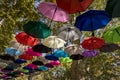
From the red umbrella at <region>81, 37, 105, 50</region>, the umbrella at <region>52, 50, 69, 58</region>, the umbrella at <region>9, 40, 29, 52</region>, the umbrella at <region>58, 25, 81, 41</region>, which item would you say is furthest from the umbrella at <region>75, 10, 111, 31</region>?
the umbrella at <region>9, 40, 29, 52</region>

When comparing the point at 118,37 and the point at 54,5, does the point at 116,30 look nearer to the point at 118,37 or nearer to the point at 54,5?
the point at 118,37

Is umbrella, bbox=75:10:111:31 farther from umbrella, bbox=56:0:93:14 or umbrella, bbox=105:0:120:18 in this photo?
umbrella, bbox=56:0:93:14

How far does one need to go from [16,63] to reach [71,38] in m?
5.81

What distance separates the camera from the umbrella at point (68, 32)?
10294mm

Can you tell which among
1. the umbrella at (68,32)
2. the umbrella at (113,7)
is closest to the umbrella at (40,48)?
the umbrella at (68,32)

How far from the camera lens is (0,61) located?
15602 mm

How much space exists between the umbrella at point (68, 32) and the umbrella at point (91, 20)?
0.49 meters

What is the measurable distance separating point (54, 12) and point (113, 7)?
197 cm

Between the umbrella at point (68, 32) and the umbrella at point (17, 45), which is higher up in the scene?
the umbrella at point (17, 45)

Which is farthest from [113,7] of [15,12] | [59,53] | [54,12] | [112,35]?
[59,53]

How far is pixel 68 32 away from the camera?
10734 millimetres

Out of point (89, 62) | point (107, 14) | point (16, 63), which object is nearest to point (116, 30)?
point (107, 14)

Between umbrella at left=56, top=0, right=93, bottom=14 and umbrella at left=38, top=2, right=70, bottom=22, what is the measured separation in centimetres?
26

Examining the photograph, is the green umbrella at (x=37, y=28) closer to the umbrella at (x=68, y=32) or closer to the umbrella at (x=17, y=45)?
the umbrella at (x=68, y=32)
